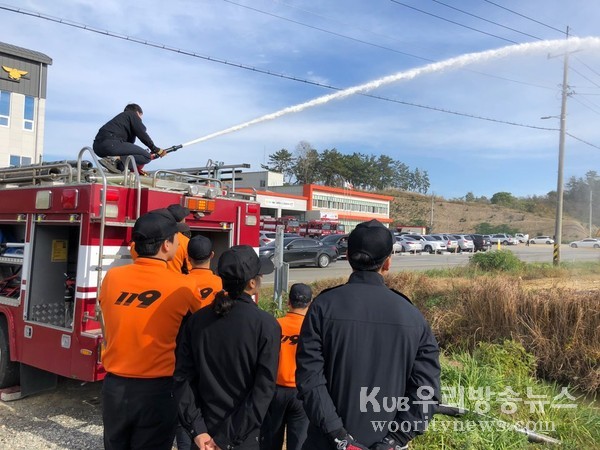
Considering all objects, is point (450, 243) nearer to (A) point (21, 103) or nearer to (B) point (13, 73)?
(A) point (21, 103)

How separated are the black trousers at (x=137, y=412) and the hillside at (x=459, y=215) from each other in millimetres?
103643

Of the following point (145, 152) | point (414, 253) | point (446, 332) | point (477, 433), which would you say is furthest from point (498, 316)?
point (414, 253)

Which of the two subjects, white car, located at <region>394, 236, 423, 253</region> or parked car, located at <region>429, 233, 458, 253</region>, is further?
parked car, located at <region>429, 233, 458, 253</region>

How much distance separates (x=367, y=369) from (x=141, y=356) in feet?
4.57

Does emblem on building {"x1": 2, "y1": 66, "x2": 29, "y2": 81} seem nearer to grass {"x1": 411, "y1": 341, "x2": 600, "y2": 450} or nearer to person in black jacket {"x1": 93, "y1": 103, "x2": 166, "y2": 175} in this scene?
person in black jacket {"x1": 93, "y1": 103, "x2": 166, "y2": 175}

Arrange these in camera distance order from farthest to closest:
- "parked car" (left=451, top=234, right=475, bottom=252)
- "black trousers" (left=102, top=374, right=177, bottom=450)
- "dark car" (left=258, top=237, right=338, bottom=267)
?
"parked car" (left=451, top=234, right=475, bottom=252) < "dark car" (left=258, top=237, right=338, bottom=267) < "black trousers" (left=102, top=374, right=177, bottom=450)

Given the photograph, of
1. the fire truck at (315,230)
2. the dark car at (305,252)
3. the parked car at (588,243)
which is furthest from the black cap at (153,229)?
the parked car at (588,243)

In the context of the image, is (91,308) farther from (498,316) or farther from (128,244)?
(498,316)

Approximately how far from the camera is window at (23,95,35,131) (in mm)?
33338

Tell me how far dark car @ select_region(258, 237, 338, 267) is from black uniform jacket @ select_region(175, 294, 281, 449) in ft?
60.3

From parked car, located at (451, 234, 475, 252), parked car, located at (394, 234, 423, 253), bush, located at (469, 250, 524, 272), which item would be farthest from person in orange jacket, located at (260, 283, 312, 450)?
parked car, located at (451, 234, 475, 252)

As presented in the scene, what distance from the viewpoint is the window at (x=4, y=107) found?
105 feet

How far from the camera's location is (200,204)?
5.50 m

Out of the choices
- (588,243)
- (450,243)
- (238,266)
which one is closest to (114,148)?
(238,266)
